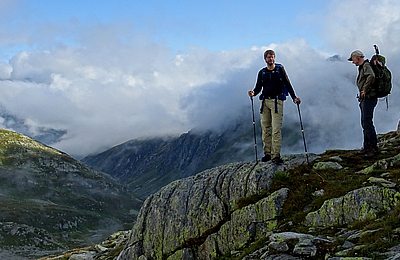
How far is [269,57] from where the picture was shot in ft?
76.4

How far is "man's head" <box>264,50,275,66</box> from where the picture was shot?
2326cm

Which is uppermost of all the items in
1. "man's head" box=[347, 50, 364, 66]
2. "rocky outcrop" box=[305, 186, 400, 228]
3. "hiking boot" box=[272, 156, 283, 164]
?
"man's head" box=[347, 50, 364, 66]

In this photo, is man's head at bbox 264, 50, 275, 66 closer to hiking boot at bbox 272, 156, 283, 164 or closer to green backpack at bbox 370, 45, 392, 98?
green backpack at bbox 370, 45, 392, 98

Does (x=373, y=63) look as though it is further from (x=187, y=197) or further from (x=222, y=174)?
(x=187, y=197)

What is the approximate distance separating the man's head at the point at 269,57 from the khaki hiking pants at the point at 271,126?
6.71 feet

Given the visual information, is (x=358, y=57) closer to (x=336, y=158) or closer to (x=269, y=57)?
(x=269, y=57)

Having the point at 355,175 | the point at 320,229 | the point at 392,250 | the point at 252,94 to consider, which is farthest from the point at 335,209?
the point at 252,94

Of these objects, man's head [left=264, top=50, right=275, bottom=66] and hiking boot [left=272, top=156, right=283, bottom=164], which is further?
hiking boot [left=272, top=156, right=283, bottom=164]

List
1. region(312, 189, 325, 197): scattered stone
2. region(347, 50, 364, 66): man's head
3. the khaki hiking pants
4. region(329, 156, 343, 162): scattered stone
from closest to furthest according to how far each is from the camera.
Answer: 1. region(312, 189, 325, 197): scattered stone
2. region(347, 50, 364, 66): man's head
3. the khaki hiking pants
4. region(329, 156, 343, 162): scattered stone

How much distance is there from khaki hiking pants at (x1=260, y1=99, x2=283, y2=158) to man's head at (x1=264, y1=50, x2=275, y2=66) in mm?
2046

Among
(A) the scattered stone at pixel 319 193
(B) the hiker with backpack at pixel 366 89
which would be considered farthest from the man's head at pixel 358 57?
(A) the scattered stone at pixel 319 193

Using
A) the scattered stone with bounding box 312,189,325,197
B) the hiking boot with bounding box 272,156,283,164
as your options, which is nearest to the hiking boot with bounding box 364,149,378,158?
the hiking boot with bounding box 272,156,283,164

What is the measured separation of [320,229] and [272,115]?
7634 millimetres

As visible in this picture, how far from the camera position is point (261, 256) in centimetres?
1727
